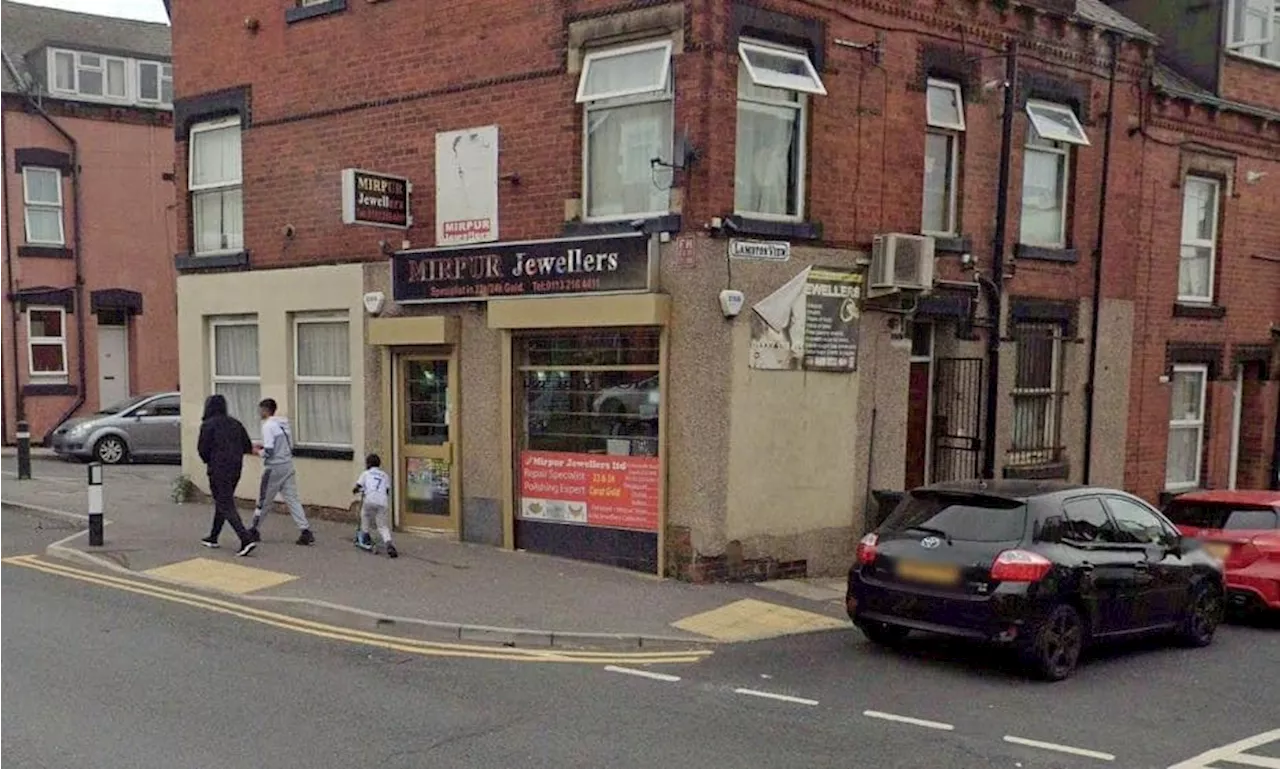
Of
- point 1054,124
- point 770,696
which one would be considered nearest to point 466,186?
point 770,696

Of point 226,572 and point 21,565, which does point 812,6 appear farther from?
point 21,565

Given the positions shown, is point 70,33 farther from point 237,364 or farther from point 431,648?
point 431,648

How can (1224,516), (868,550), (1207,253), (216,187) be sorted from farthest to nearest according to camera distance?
(1207,253) → (216,187) → (1224,516) → (868,550)

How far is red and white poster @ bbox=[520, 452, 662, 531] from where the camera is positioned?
10.8 metres

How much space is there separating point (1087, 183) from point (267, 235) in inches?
429

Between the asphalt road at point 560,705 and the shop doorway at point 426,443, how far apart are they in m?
3.84

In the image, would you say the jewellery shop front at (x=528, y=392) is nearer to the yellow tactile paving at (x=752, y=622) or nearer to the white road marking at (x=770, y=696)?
the yellow tactile paving at (x=752, y=622)

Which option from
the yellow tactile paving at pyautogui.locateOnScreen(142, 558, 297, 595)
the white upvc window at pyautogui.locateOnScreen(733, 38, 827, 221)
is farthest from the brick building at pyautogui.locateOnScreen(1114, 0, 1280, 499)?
the yellow tactile paving at pyautogui.locateOnScreen(142, 558, 297, 595)

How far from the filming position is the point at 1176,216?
49.6 feet

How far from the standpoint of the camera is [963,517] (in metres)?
8.15

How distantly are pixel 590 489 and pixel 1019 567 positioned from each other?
487cm

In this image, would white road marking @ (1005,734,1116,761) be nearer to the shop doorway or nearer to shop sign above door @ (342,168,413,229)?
the shop doorway

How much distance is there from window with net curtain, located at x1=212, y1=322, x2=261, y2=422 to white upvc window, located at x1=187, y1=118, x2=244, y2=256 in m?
1.14

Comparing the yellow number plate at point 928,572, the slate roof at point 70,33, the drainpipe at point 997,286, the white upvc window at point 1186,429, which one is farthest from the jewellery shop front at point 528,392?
the slate roof at point 70,33
